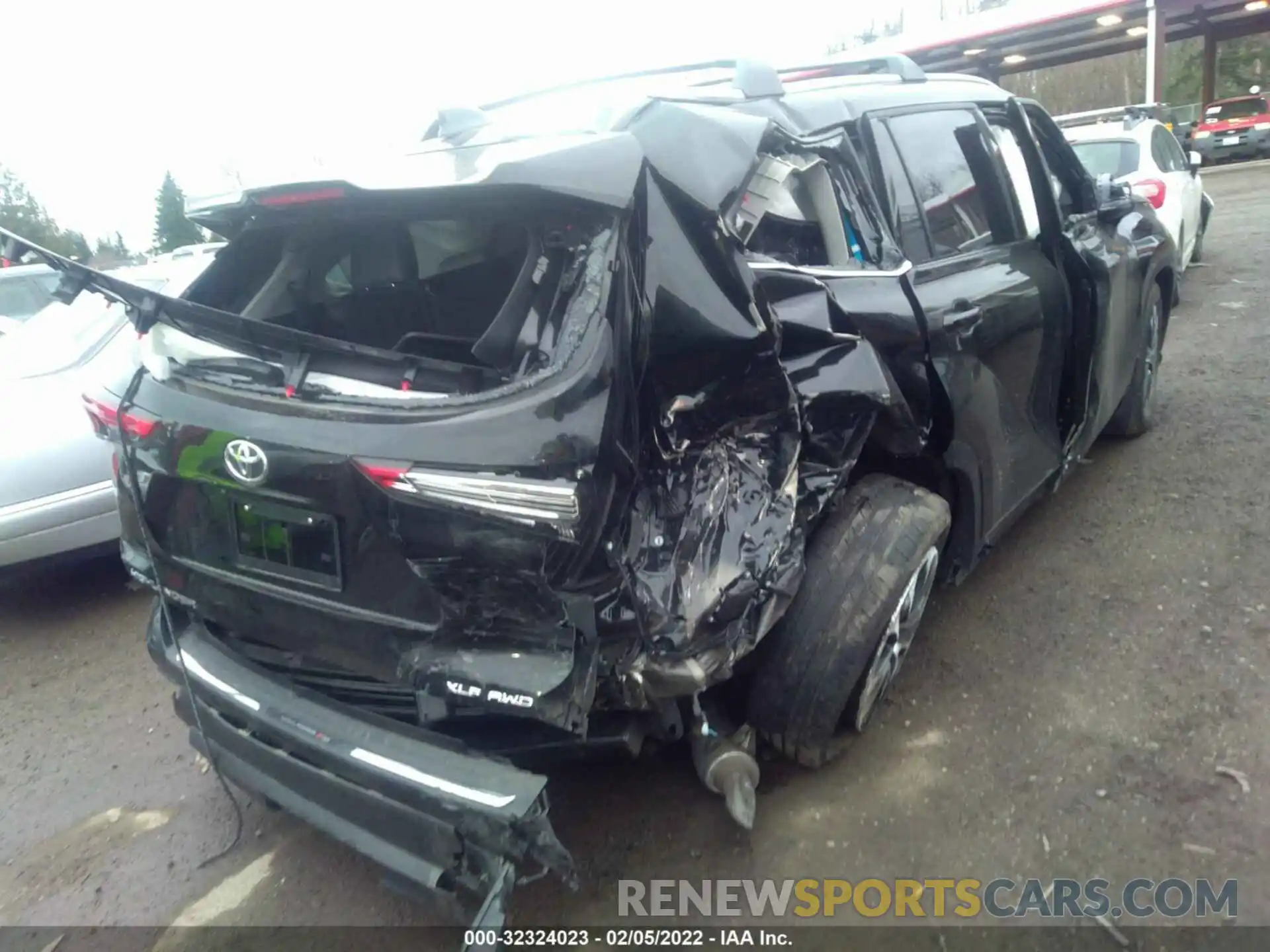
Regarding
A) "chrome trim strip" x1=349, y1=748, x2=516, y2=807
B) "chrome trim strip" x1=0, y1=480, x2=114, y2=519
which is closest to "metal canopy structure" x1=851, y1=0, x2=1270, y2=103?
"chrome trim strip" x1=0, y1=480, x2=114, y2=519

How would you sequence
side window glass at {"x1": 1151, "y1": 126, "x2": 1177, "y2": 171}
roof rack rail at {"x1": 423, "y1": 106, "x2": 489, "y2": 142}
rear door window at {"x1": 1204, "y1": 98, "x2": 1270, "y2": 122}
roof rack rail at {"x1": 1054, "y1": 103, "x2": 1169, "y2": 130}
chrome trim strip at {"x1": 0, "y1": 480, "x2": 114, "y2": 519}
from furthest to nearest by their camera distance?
rear door window at {"x1": 1204, "y1": 98, "x2": 1270, "y2": 122} < roof rack rail at {"x1": 1054, "y1": 103, "x2": 1169, "y2": 130} < side window glass at {"x1": 1151, "y1": 126, "x2": 1177, "y2": 171} < chrome trim strip at {"x1": 0, "y1": 480, "x2": 114, "y2": 519} < roof rack rail at {"x1": 423, "y1": 106, "x2": 489, "y2": 142}

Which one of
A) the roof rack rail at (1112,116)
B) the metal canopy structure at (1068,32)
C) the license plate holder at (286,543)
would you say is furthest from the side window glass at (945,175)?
the metal canopy structure at (1068,32)

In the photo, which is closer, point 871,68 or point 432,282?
point 432,282

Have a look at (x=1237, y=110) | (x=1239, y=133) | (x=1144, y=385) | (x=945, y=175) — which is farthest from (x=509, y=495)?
(x=1237, y=110)

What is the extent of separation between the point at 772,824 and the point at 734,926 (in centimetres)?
37

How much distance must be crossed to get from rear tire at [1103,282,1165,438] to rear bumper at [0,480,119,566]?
5090 millimetres

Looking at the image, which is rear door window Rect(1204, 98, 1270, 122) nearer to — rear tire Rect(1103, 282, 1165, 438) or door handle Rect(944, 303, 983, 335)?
rear tire Rect(1103, 282, 1165, 438)

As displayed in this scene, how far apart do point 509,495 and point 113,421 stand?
1.27 m

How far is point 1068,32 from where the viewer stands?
71.1 feet

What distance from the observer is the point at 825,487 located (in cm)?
263

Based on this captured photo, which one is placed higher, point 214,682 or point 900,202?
point 900,202

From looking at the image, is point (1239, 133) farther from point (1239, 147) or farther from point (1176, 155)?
point (1176, 155)

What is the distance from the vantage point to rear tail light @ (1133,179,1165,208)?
786 cm

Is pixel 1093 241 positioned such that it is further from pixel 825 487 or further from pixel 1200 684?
pixel 825 487
